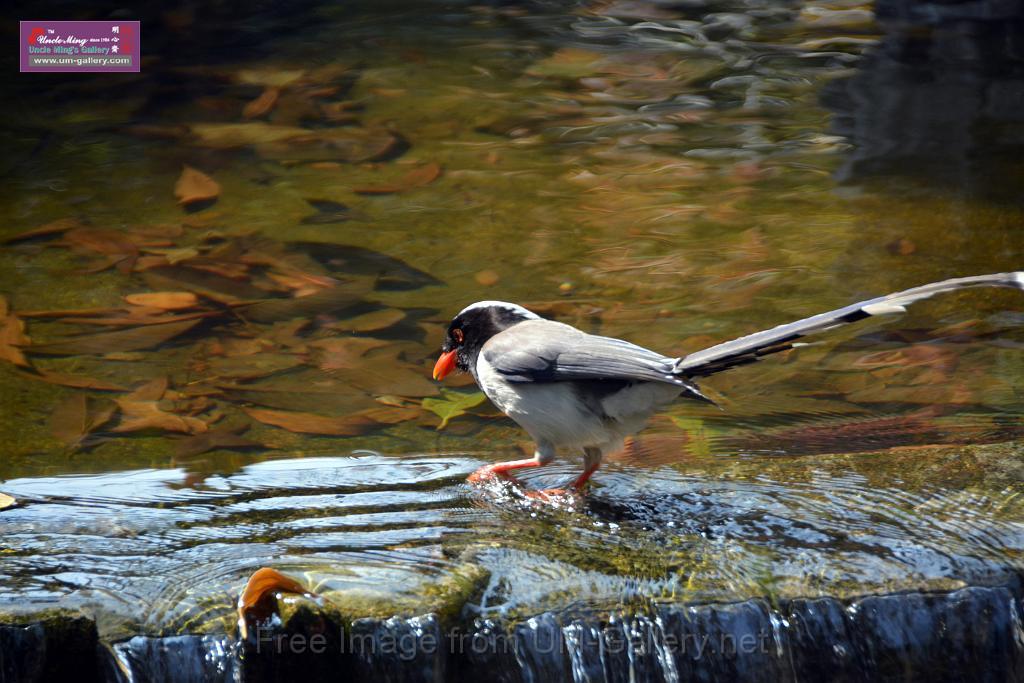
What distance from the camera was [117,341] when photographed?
6.08m

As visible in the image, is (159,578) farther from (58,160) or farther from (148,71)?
(148,71)

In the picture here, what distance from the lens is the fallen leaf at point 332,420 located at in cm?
529

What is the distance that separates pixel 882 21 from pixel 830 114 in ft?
12.3

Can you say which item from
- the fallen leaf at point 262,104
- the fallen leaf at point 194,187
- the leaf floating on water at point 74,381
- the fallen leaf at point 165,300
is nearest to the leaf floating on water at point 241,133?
the fallen leaf at point 262,104

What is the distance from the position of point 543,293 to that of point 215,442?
239 centimetres

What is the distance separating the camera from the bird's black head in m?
4.82

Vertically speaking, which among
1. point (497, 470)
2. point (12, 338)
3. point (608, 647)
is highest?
point (608, 647)

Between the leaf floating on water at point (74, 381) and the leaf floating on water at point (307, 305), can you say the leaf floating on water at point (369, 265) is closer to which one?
the leaf floating on water at point (307, 305)

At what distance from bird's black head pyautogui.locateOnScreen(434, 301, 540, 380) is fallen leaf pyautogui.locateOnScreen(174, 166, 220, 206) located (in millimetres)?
3797

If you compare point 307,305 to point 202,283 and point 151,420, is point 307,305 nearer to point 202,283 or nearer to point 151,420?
point 202,283

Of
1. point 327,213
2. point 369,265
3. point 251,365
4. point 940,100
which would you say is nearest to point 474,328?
point 251,365

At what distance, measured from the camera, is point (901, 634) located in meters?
3.21

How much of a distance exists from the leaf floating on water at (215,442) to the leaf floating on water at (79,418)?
1.39 ft

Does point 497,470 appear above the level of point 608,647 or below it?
below
